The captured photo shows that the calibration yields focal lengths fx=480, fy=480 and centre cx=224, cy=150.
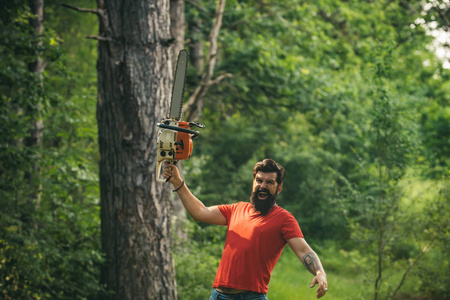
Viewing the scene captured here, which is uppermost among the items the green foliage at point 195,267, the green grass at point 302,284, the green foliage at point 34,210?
the green foliage at point 34,210

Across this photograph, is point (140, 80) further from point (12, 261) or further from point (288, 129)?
point (288, 129)

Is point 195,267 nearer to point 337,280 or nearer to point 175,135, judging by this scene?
point 337,280

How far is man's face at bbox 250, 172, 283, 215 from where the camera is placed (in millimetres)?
3771

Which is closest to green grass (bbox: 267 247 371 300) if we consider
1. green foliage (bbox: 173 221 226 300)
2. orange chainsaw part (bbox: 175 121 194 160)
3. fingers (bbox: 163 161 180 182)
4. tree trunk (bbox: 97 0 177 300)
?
green foliage (bbox: 173 221 226 300)

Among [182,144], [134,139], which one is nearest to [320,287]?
[182,144]

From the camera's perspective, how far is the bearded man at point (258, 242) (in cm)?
357

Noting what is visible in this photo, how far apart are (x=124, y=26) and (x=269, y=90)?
261 inches

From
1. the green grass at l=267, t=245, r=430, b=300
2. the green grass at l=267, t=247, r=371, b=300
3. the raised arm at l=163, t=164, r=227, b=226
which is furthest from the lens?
the green grass at l=267, t=247, r=371, b=300

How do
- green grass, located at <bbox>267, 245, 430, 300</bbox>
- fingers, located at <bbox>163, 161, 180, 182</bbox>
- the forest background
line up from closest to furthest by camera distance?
1. fingers, located at <bbox>163, 161, 180, 182</bbox>
2. the forest background
3. green grass, located at <bbox>267, 245, 430, 300</bbox>

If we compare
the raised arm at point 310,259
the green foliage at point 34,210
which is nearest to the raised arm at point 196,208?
the raised arm at point 310,259

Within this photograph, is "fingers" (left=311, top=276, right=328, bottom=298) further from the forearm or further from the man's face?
the man's face

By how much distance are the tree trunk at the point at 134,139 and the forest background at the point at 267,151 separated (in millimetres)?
486

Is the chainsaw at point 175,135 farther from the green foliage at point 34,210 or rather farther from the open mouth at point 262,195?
the green foliage at point 34,210

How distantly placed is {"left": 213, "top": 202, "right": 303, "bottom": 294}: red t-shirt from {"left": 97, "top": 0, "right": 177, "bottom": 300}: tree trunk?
2485 millimetres
